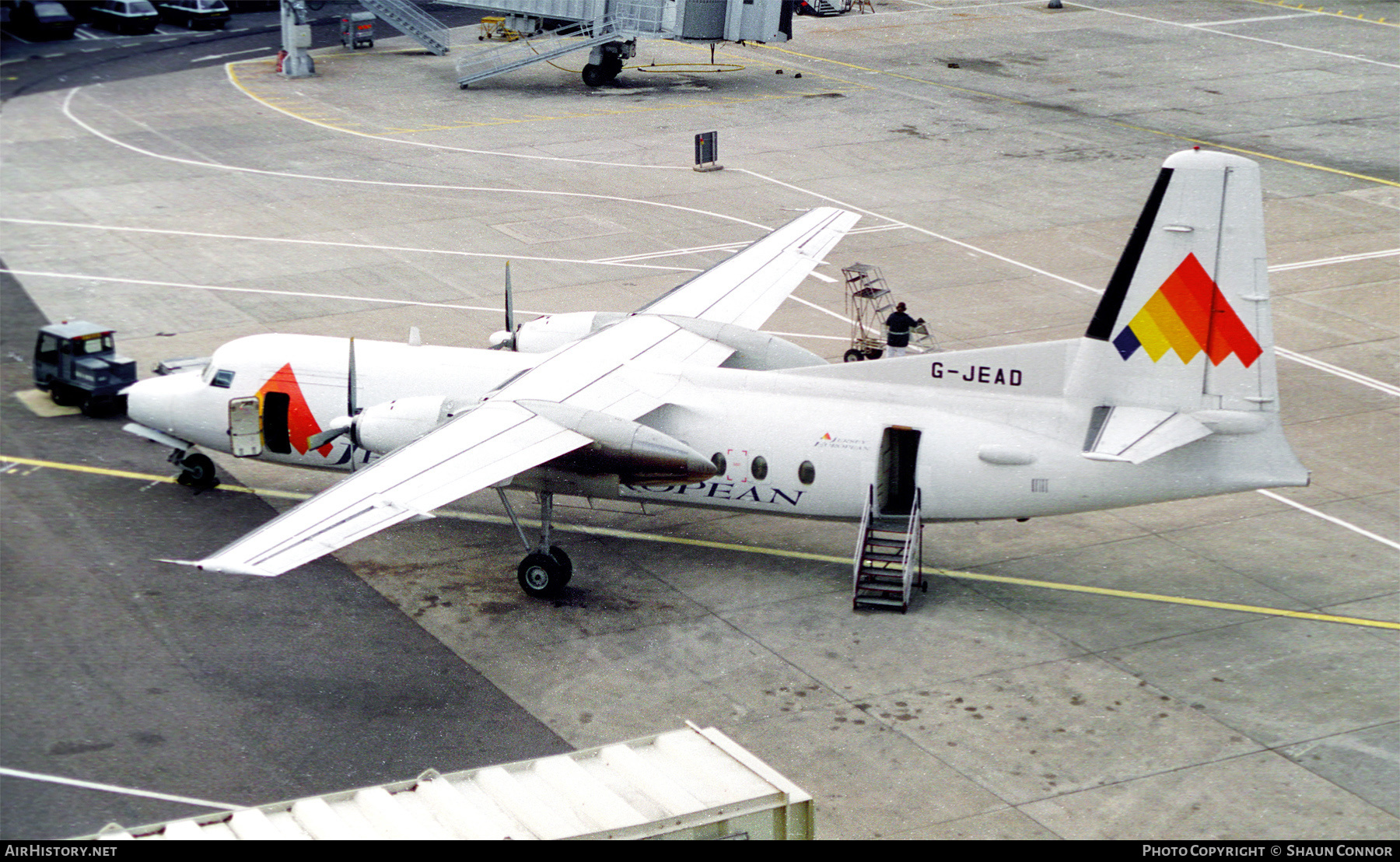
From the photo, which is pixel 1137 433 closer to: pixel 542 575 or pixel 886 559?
pixel 886 559

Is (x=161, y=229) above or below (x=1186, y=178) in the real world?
below

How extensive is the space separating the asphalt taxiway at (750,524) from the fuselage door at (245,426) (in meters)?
1.68

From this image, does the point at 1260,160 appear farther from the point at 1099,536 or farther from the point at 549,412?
the point at 549,412

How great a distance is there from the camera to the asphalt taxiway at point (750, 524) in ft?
Answer: 68.9

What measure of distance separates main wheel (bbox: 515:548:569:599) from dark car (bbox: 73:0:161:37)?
6366cm

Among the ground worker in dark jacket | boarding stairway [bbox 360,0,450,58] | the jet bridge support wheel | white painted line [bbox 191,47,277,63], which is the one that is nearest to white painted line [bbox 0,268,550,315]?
the ground worker in dark jacket

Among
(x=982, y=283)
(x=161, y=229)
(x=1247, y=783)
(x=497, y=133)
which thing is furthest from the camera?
(x=497, y=133)

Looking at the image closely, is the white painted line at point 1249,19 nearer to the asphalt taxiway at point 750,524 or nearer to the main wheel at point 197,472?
the asphalt taxiway at point 750,524

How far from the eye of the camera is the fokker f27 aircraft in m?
23.2

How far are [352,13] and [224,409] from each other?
56.4 meters

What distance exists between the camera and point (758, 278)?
3241cm

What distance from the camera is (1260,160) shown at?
54.7 m

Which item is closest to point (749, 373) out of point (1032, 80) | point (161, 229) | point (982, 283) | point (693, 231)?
point (982, 283)

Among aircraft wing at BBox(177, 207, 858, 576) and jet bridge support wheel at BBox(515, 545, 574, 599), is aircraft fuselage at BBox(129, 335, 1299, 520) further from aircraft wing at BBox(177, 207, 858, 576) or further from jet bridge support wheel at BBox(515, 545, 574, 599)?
jet bridge support wheel at BBox(515, 545, 574, 599)
